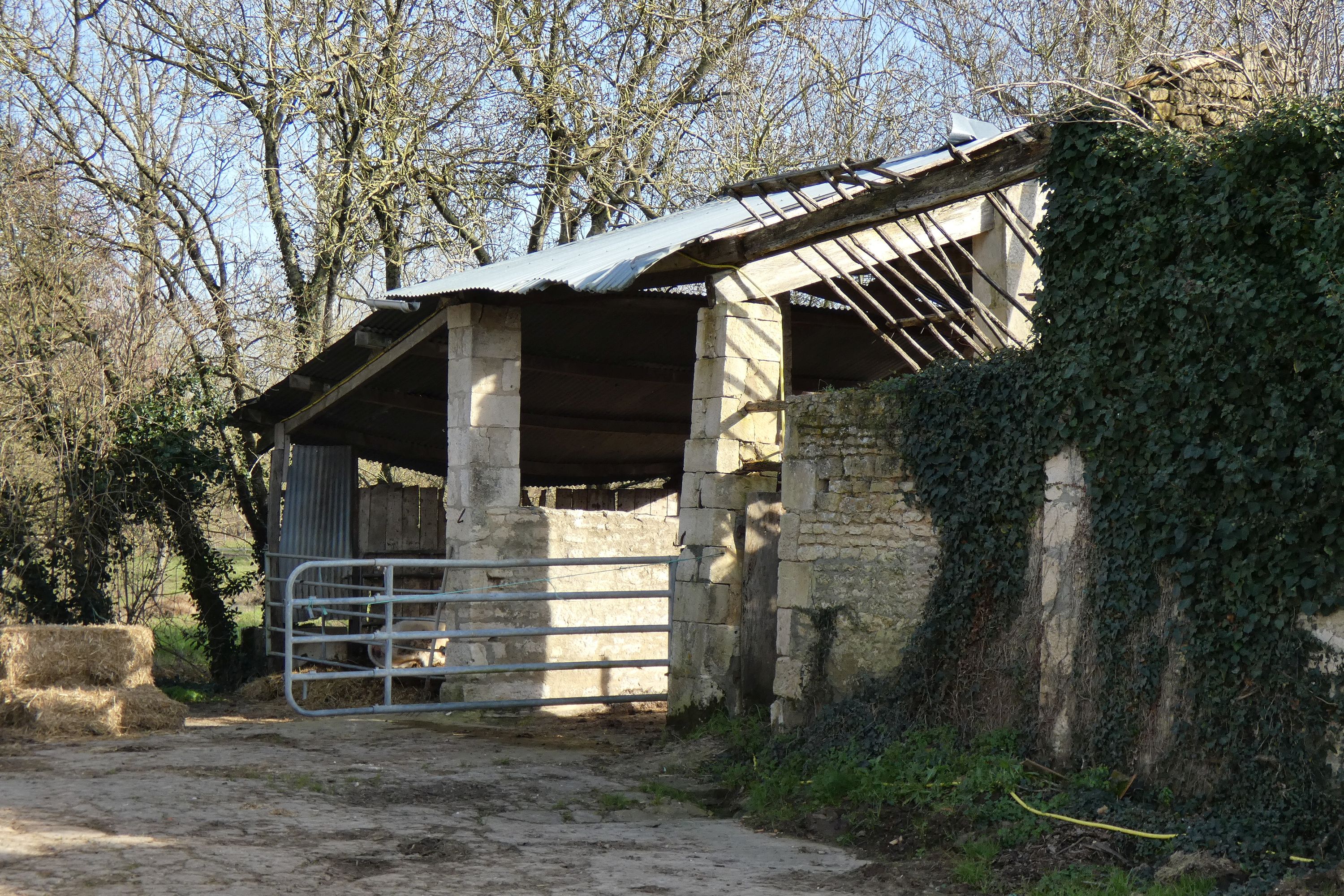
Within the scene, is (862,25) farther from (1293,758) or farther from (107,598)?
(1293,758)

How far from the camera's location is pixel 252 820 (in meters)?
5.77

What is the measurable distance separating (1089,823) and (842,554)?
2313 millimetres

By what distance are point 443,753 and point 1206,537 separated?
4.83 m

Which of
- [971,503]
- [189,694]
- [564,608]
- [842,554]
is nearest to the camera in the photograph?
[971,503]

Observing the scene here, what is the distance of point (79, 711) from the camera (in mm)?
7965

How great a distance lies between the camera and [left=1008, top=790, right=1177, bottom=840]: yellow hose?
17.0ft

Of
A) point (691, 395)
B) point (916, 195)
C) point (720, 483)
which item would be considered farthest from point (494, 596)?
point (691, 395)

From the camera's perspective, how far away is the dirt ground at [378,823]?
4934mm

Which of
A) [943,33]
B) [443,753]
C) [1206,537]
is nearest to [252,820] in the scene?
[443,753]

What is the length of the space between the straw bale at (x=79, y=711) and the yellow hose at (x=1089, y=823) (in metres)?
5.74

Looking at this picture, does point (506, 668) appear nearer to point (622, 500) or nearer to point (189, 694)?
point (189, 694)

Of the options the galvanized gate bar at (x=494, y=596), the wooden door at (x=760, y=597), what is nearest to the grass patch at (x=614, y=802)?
the wooden door at (x=760, y=597)

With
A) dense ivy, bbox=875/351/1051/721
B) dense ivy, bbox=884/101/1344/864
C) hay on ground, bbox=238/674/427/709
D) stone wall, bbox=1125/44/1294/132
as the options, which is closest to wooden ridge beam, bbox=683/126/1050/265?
dense ivy, bbox=884/101/1344/864

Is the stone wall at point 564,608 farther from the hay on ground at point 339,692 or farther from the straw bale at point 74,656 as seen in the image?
the straw bale at point 74,656
